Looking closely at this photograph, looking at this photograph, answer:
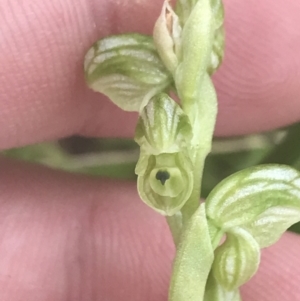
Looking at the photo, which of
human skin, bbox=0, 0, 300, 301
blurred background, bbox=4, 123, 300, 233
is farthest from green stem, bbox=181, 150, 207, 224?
blurred background, bbox=4, 123, 300, 233

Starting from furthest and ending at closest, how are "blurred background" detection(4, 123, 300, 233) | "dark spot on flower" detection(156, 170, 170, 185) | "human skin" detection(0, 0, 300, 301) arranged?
"blurred background" detection(4, 123, 300, 233)
"human skin" detection(0, 0, 300, 301)
"dark spot on flower" detection(156, 170, 170, 185)

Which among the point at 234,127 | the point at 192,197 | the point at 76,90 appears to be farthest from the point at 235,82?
the point at 192,197

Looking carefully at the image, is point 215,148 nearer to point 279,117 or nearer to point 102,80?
point 279,117

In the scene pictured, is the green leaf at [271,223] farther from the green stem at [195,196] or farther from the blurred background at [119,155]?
the blurred background at [119,155]

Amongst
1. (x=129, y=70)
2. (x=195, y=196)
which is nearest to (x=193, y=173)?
(x=195, y=196)

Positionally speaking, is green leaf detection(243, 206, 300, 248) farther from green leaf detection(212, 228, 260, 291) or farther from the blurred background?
A: the blurred background

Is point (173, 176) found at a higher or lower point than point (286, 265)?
higher

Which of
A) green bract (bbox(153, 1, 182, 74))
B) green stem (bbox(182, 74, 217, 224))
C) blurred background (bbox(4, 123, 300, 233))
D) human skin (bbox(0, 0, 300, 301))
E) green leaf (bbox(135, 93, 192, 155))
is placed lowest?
blurred background (bbox(4, 123, 300, 233))
